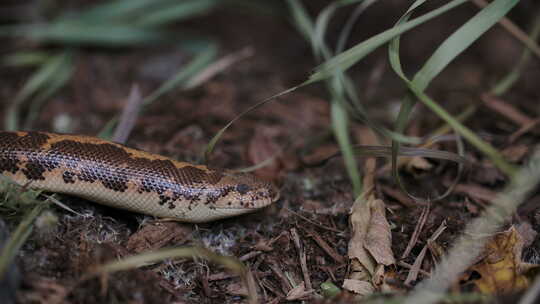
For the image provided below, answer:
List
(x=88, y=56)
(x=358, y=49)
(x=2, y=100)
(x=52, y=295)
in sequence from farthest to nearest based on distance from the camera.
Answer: (x=88, y=56), (x=2, y=100), (x=358, y=49), (x=52, y=295)

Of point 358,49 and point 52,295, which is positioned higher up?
point 358,49

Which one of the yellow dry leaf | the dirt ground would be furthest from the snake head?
the yellow dry leaf

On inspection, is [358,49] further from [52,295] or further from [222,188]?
[52,295]

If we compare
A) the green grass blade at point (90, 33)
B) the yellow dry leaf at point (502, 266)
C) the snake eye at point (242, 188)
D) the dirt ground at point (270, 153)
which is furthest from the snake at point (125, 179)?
the green grass blade at point (90, 33)

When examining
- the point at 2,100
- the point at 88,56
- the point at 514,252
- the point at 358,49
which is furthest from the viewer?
the point at 88,56

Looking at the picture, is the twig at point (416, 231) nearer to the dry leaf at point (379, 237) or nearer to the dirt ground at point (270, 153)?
the dirt ground at point (270, 153)

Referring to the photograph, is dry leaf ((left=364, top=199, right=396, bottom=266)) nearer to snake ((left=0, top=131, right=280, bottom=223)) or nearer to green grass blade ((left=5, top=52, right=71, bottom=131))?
snake ((left=0, top=131, right=280, bottom=223))

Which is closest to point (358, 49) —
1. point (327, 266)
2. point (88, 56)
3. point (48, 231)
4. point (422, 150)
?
point (422, 150)
